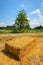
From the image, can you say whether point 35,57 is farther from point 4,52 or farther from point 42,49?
point 4,52

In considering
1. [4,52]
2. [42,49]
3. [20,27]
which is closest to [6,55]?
[4,52]

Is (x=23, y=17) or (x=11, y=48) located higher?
(x=23, y=17)

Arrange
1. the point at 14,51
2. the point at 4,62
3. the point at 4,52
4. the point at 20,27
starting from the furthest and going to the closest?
the point at 20,27, the point at 4,52, the point at 14,51, the point at 4,62

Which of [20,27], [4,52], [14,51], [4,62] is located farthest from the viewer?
[20,27]

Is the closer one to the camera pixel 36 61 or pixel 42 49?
pixel 36 61

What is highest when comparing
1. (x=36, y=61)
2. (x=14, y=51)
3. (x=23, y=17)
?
(x=23, y=17)

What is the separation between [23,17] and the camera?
4600cm

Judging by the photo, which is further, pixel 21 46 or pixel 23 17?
pixel 23 17

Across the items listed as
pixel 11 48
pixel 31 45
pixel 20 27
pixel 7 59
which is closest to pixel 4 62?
pixel 7 59

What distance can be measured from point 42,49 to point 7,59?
269 cm

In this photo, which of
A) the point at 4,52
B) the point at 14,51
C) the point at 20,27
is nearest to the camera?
the point at 14,51

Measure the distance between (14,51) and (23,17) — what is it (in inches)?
1475

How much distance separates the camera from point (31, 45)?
10.2 m

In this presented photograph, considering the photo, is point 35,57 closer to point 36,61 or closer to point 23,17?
point 36,61
